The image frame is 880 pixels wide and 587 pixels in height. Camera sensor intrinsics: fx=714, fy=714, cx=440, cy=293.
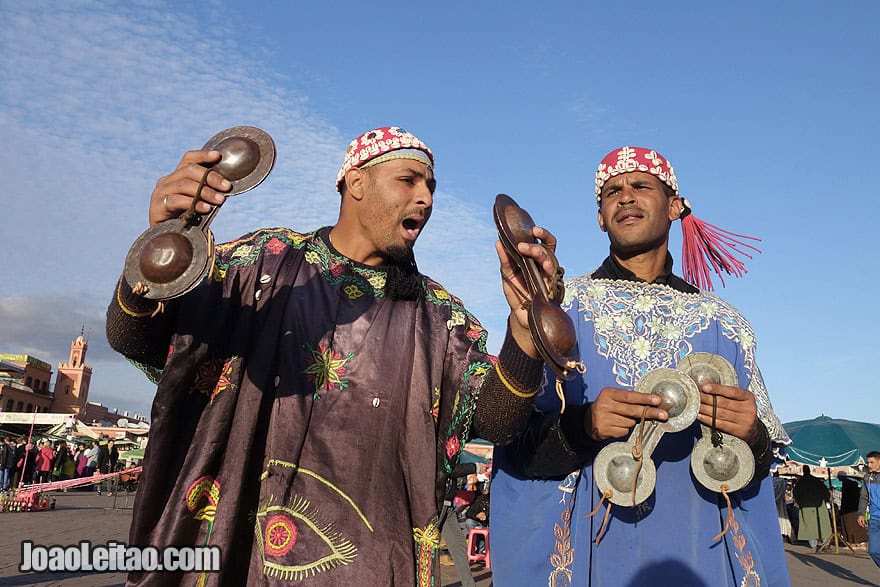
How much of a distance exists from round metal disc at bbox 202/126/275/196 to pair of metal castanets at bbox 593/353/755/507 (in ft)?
5.46

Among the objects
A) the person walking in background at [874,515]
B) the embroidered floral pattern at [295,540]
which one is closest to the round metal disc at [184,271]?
the embroidered floral pattern at [295,540]

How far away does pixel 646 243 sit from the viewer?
349cm

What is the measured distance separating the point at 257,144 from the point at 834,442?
18.7 metres

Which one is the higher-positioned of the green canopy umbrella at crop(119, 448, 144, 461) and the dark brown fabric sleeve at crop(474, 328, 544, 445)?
the dark brown fabric sleeve at crop(474, 328, 544, 445)

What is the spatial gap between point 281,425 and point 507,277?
95 cm

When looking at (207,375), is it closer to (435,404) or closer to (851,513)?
(435,404)

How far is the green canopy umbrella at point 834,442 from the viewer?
16781 mm

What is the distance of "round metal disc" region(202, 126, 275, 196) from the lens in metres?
2.18

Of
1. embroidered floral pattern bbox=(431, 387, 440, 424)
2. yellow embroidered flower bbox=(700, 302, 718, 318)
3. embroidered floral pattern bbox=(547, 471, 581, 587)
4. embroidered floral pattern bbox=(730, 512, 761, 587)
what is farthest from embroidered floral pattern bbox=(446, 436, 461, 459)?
yellow embroidered flower bbox=(700, 302, 718, 318)

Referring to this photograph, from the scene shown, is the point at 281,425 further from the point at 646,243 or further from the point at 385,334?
the point at 646,243

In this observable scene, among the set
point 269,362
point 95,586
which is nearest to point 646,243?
point 269,362

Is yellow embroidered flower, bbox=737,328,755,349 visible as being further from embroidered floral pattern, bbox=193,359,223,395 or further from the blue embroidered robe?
embroidered floral pattern, bbox=193,359,223,395

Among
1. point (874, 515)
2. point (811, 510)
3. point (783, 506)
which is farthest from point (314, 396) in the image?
point (783, 506)

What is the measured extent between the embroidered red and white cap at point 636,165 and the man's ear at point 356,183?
4.24ft
